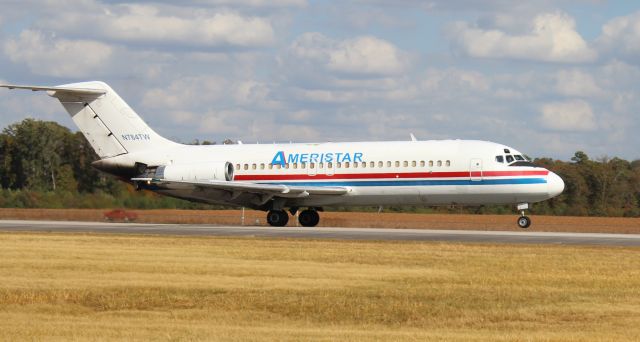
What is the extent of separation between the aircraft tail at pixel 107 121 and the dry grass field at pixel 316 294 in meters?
18.2

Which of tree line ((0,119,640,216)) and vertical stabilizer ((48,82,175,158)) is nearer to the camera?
vertical stabilizer ((48,82,175,158))

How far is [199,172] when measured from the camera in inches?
1793

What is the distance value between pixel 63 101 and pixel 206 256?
22.7 metres

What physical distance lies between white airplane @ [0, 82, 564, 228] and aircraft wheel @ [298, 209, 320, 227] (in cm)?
4

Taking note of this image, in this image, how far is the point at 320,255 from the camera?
2742 centimetres

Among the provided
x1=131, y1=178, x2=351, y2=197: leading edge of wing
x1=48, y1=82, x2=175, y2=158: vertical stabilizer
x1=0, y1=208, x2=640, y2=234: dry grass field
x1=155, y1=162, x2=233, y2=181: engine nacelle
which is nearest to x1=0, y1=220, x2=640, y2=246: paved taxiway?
x1=131, y1=178, x2=351, y2=197: leading edge of wing

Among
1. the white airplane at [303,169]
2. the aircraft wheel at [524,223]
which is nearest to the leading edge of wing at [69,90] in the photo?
the white airplane at [303,169]

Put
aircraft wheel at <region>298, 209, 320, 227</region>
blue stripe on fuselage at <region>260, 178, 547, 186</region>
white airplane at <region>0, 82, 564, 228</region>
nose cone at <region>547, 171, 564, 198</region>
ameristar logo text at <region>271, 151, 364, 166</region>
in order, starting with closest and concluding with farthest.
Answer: nose cone at <region>547, 171, 564, 198</region> < blue stripe on fuselage at <region>260, 178, 547, 186</region> < white airplane at <region>0, 82, 564, 228</region> < ameristar logo text at <region>271, 151, 364, 166</region> < aircraft wheel at <region>298, 209, 320, 227</region>

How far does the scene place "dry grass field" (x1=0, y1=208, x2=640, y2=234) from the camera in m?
47.5

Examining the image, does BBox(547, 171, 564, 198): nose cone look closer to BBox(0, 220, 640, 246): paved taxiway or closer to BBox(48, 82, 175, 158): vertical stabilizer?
BBox(0, 220, 640, 246): paved taxiway

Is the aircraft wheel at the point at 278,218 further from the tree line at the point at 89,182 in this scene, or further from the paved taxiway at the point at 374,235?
the tree line at the point at 89,182

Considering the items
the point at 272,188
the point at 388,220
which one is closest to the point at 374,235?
the point at 272,188

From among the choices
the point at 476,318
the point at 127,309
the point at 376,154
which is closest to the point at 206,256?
the point at 127,309

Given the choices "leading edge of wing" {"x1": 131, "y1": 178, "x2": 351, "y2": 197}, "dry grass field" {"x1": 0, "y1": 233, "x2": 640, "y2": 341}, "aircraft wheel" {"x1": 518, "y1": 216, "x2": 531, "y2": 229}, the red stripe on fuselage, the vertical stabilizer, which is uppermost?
the vertical stabilizer
